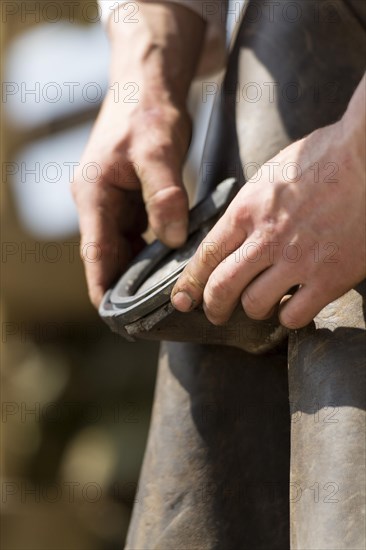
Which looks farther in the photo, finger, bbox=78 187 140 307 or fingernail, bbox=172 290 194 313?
finger, bbox=78 187 140 307

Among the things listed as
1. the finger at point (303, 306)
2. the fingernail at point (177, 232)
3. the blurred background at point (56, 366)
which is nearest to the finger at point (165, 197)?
the fingernail at point (177, 232)

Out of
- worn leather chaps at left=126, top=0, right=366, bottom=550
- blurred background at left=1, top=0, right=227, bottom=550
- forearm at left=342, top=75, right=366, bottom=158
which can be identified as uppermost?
forearm at left=342, top=75, right=366, bottom=158

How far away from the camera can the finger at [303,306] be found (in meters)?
1.08

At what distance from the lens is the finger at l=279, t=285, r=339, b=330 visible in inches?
42.4

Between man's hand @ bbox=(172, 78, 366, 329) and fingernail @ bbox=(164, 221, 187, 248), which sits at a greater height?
man's hand @ bbox=(172, 78, 366, 329)

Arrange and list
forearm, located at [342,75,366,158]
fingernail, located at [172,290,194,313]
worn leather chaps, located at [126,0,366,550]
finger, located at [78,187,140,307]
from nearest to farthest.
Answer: forearm, located at [342,75,366,158] < fingernail, located at [172,290,194,313] < worn leather chaps, located at [126,0,366,550] < finger, located at [78,187,140,307]

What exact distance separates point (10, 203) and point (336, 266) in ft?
11.5

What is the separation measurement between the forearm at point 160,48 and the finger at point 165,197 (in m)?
0.14

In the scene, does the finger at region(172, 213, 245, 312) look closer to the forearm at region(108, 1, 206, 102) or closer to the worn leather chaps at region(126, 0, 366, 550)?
the worn leather chaps at region(126, 0, 366, 550)

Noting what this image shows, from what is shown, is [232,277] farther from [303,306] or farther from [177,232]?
[177,232]

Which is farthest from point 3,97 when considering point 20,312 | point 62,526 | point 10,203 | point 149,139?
point 149,139

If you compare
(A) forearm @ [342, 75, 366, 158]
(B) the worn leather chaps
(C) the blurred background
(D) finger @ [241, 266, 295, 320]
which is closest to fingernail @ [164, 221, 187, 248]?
(B) the worn leather chaps

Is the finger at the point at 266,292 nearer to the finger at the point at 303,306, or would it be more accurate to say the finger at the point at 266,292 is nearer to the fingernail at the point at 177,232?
the finger at the point at 303,306

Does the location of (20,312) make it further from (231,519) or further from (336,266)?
(336,266)
